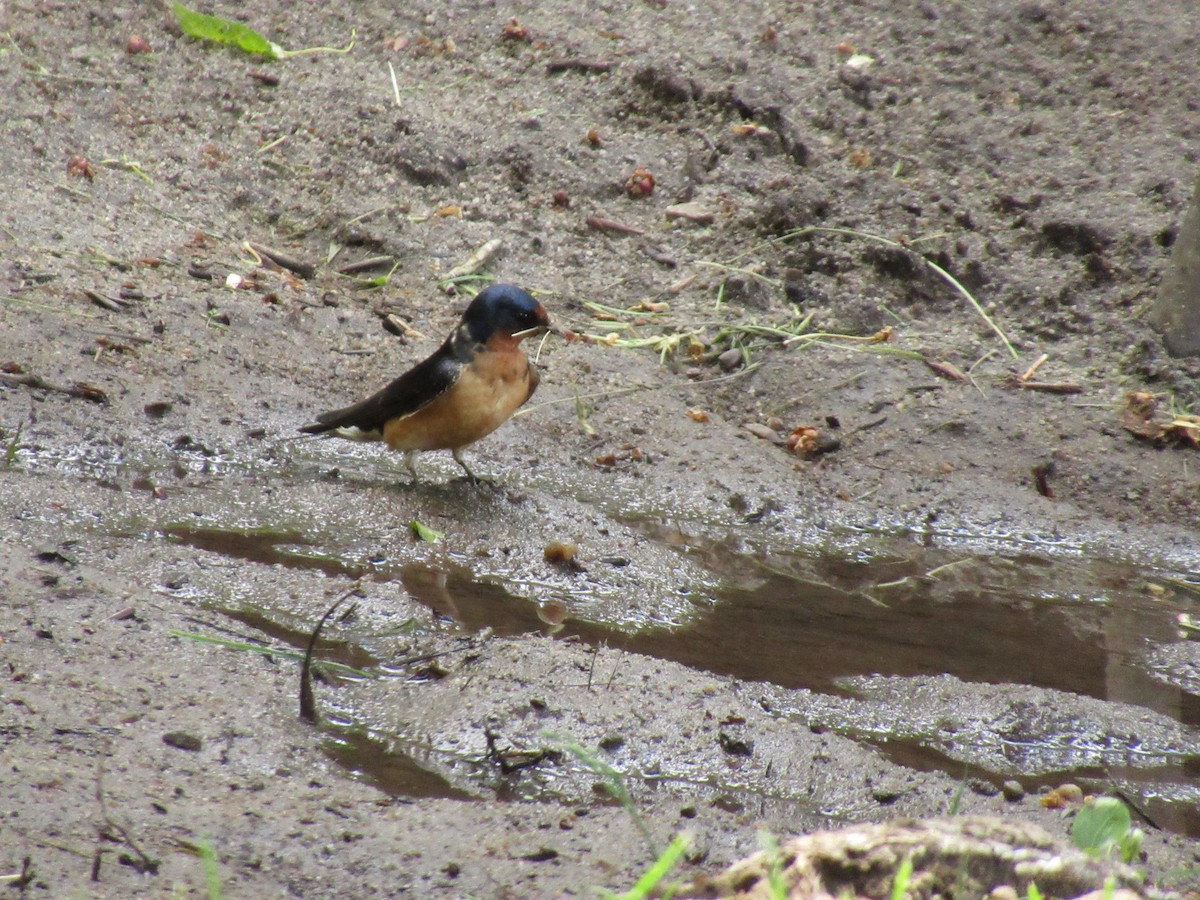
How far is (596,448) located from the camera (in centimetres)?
602

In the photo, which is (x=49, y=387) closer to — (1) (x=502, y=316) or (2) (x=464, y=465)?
(2) (x=464, y=465)

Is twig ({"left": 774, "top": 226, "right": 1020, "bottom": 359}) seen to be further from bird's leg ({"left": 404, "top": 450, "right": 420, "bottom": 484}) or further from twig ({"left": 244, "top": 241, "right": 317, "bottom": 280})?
bird's leg ({"left": 404, "top": 450, "right": 420, "bottom": 484})

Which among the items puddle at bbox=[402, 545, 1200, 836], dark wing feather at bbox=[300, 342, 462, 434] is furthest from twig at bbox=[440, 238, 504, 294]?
puddle at bbox=[402, 545, 1200, 836]

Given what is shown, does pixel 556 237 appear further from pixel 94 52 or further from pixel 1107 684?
Answer: pixel 1107 684

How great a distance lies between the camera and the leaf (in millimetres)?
8375

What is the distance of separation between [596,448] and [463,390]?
90 cm

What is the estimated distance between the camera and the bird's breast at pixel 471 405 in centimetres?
538

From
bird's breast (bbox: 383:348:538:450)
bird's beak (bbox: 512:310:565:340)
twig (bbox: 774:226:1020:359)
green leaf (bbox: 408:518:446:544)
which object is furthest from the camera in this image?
twig (bbox: 774:226:1020:359)

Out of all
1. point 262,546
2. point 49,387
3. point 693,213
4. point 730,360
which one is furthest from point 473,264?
point 262,546

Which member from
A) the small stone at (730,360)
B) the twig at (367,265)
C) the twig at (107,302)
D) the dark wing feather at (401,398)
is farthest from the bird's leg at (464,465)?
the twig at (107,302)

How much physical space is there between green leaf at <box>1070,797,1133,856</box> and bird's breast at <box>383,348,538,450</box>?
11.2 ft

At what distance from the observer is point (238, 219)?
742 centimetres

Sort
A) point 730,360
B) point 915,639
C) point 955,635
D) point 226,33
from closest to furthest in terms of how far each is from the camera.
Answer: point 915,639
point 955,635
point 730,360
point 226,33

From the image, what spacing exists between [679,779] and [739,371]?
3.53 meters
